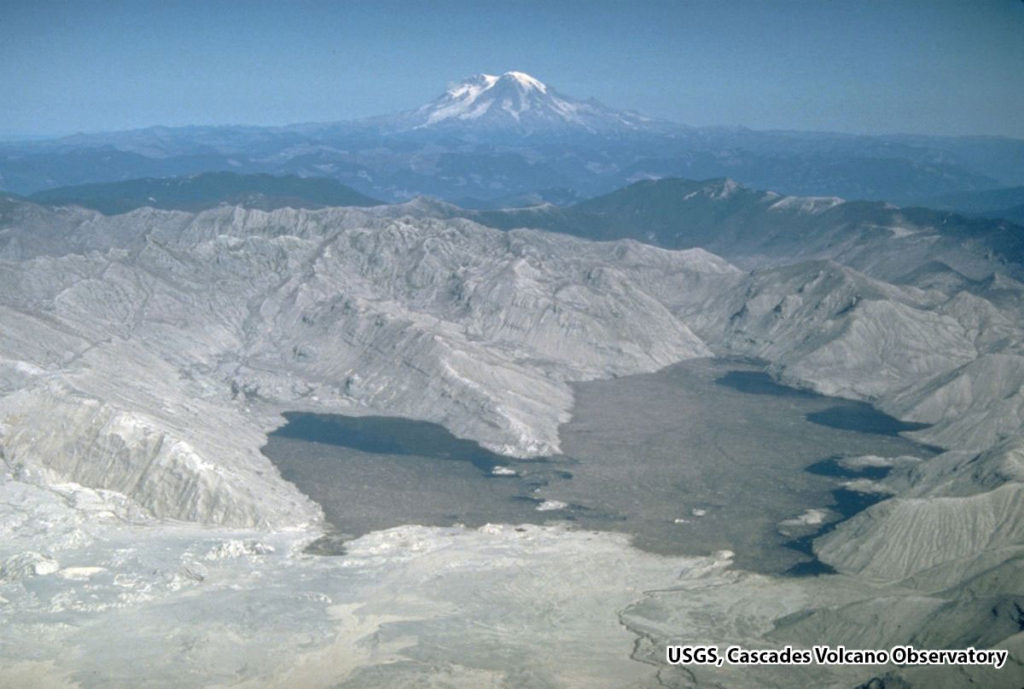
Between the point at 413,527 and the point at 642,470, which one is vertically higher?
the point at 642,470

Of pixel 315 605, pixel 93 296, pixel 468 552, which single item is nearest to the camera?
pixel 315 605

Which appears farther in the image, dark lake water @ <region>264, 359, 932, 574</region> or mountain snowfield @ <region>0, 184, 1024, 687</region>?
dark lake water @ <region>264, 359, 932, 574</region>

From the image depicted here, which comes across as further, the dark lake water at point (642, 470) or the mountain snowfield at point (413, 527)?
the dark lake water at point (642, 470)

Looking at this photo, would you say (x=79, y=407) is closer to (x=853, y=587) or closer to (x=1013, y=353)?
(x=853, y=587)

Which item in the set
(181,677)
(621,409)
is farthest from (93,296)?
(181,677)

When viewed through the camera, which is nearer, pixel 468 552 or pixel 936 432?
pixel 468 552
